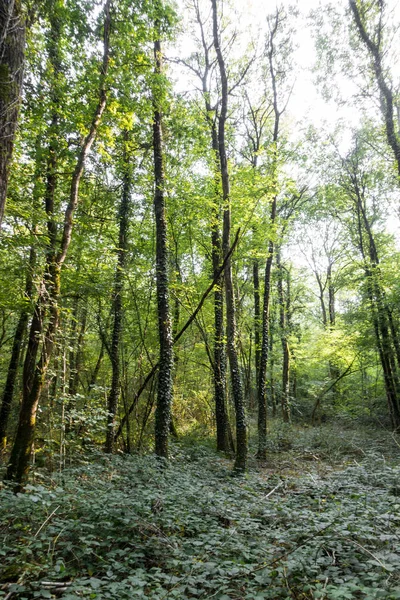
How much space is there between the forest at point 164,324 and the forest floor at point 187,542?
1.3 inches

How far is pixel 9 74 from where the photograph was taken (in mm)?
2932

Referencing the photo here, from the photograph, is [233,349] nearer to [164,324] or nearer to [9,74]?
[164,324]

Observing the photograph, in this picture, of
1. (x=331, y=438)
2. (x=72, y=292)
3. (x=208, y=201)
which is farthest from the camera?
(x=331, y=438)

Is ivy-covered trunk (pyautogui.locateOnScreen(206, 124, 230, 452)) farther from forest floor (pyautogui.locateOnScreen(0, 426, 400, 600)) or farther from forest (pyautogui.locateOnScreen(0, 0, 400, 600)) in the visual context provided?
forest floor (pyautogui.locateOnScreen(0, 426, 400, 600))

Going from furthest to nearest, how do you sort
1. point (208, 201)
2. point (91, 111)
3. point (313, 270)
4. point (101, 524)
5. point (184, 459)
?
point (313, 270) < point (208, 201) < point (184, 459) < point (91, 111) < point (101, 524)

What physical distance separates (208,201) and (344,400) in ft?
52.8

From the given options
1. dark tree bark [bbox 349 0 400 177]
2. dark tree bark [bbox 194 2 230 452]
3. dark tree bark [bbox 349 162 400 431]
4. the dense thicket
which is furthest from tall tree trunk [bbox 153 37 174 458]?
dark tree bark [bbox 349 162 400 431]

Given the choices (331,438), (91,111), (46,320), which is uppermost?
(91,111)

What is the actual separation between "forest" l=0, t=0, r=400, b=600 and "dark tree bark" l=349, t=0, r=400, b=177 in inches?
2.2

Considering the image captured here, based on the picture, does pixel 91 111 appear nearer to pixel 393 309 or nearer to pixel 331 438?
pixel 393 309

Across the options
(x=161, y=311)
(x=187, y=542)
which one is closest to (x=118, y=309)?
(x=161, y=311)

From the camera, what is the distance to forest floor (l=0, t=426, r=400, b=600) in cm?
293

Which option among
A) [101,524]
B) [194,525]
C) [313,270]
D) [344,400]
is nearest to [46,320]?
[101,524]

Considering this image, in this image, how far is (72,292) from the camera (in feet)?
28.5
